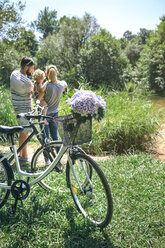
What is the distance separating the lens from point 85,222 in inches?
96.9

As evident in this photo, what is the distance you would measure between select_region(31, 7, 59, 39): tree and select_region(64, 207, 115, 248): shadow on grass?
172 ft

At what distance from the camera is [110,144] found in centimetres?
541

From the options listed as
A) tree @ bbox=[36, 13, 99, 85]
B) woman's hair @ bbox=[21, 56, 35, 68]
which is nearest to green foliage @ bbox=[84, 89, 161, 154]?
woman's hair @ bbox=[21, 56, 35, 68]

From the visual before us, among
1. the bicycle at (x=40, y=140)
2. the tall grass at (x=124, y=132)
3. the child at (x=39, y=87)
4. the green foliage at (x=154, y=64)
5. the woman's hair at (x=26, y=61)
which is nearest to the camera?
the bicycle at (x=40, y=140)

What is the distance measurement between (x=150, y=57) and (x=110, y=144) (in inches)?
608

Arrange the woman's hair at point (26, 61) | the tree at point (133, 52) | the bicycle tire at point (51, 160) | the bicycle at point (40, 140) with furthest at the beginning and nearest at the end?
the tree at point (133, 52) → the woman's hair at point (26, 61) → the bicycle tire at point (51, 160) → the bicycle at point (40, 140)

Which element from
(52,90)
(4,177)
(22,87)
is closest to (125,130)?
(52,90)

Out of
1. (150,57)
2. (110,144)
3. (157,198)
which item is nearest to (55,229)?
(157,198)

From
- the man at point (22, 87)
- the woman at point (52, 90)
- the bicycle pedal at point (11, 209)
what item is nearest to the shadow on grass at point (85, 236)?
the bicycle pedal at point (11, 209)

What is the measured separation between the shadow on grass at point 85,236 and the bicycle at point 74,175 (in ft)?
0.26

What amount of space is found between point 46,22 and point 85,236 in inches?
2135

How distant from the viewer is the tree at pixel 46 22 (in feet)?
165

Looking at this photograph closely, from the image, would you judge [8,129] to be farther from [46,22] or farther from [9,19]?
[46,22]

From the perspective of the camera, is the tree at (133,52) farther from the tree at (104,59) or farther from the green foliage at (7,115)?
the green foliage at (7,115)
